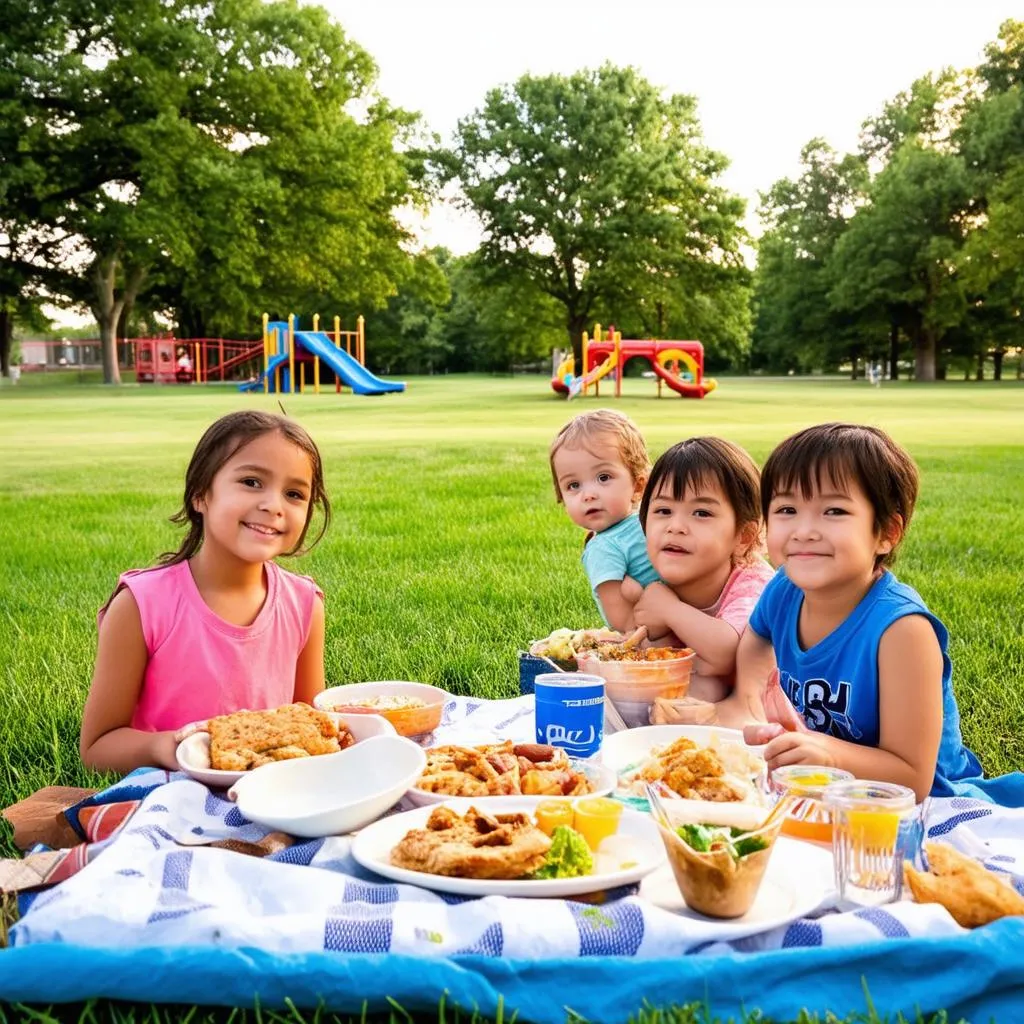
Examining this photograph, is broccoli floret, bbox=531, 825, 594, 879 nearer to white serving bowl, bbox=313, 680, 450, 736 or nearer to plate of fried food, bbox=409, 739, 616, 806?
plate of fried food, bbox=409, 739, 616, 806

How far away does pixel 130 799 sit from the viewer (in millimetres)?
2773

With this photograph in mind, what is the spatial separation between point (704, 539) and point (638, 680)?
22.0 inches

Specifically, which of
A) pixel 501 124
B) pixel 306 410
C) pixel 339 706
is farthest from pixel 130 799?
pixel 501 124

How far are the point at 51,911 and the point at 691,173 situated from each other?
151 ft

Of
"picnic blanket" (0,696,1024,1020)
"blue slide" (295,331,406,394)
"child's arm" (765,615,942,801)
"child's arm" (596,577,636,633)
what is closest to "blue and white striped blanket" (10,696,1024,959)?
"picnic blanket" (0,696,1024,1020)

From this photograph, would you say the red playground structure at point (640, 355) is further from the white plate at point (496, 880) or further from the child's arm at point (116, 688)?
the white plate at point (496, 880)

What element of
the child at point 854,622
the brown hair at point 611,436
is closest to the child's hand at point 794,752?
the child at point 854,622

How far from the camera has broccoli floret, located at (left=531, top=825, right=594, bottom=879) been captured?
2.12 m

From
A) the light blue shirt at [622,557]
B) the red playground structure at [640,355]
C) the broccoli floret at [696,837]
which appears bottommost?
the broccoli floret at [696,837]

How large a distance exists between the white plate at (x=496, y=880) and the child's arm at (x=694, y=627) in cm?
133

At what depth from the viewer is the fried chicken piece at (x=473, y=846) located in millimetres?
2090

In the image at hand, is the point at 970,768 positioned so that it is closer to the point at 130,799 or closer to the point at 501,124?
the point at 130,799

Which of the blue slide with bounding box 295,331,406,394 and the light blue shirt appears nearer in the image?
the light blue shirt

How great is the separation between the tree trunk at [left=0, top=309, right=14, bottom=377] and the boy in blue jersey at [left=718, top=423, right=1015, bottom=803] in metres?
45.4
